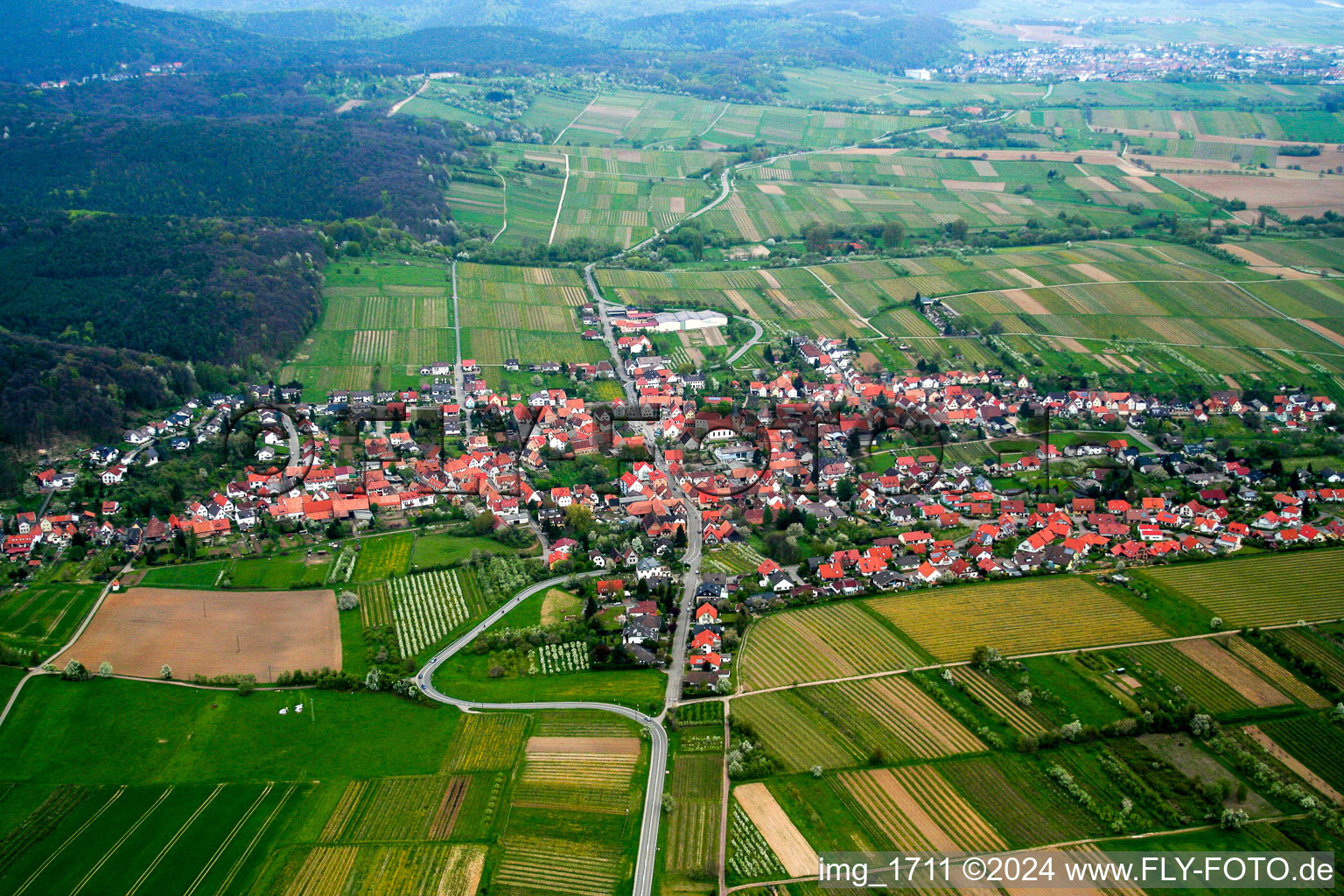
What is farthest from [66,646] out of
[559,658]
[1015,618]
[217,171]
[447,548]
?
[217,171]

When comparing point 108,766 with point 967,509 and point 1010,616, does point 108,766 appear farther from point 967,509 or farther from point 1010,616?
point 967,509

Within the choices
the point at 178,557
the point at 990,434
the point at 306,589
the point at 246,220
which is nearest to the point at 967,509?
the point at 990,434

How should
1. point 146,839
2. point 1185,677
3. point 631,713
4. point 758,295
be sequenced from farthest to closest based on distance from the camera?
1. point 758,295
2. point 1185,677
3. point 631,713
4. point 146,839

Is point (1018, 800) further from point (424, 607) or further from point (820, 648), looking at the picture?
point (424, 607)

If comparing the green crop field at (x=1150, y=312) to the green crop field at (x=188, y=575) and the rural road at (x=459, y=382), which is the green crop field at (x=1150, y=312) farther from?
the green crop field at (x=188, y=575)

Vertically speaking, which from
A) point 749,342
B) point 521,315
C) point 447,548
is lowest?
point 447,548

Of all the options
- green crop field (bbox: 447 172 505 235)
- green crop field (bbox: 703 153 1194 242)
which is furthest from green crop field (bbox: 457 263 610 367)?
green crop field (bbox: 703 153 1194 242)

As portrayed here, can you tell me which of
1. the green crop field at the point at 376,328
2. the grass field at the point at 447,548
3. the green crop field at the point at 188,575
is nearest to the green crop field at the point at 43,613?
the green crop field at the point at 188,575

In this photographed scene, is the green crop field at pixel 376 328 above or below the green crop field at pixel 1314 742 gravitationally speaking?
above
